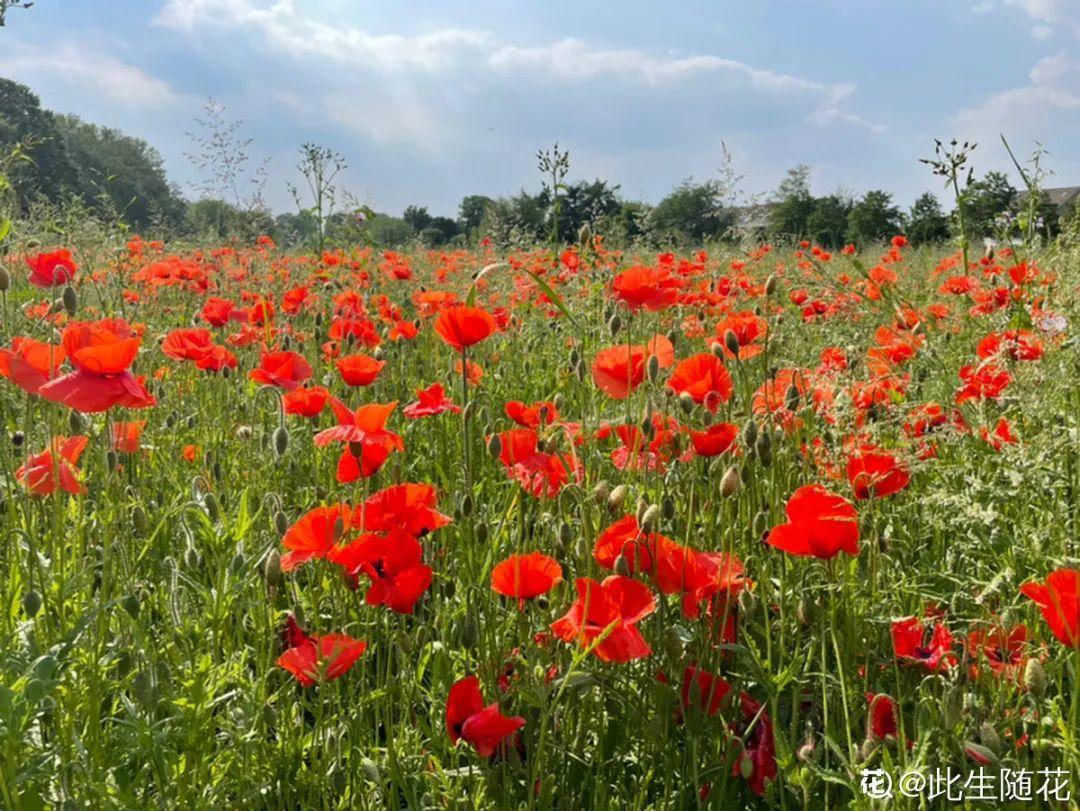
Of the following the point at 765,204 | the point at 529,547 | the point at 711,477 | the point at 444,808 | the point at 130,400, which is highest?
the point at 765,204

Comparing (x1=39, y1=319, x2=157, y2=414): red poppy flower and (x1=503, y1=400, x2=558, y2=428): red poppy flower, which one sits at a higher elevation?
(x1=39, y1=319, x2=157, y2=414): red poppy flower

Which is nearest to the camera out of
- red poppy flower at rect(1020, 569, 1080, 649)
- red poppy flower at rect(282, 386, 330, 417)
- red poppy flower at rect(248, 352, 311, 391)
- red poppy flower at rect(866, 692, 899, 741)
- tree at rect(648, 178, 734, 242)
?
red poppy flower at rect(1020, 569, 1080, 649)

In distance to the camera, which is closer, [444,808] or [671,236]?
[444,808]

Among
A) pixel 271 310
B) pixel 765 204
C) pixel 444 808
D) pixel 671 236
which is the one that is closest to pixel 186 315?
pixel 271 310

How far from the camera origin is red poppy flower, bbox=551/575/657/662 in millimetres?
1251

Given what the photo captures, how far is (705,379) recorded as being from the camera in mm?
1982

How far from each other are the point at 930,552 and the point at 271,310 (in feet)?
9.10

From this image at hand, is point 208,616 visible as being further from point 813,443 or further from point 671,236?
point 671,236

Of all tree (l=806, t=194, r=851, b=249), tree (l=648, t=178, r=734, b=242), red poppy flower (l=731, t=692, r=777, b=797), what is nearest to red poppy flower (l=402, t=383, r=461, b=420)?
red poppy flower (l=731, t=692, r=777, b=797)

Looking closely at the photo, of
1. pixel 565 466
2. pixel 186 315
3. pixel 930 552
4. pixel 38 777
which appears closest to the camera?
pixel 38 777

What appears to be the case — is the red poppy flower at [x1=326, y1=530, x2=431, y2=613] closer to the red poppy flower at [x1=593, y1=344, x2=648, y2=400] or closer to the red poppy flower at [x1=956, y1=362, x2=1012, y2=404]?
the red poppy flower at [x1=593, y1=344, x2=648, y2=400]

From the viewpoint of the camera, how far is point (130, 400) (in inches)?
60.2

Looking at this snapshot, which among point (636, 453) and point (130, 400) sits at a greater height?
point (130, 400)

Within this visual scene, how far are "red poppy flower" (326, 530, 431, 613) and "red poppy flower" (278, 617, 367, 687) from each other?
0.07 metres
